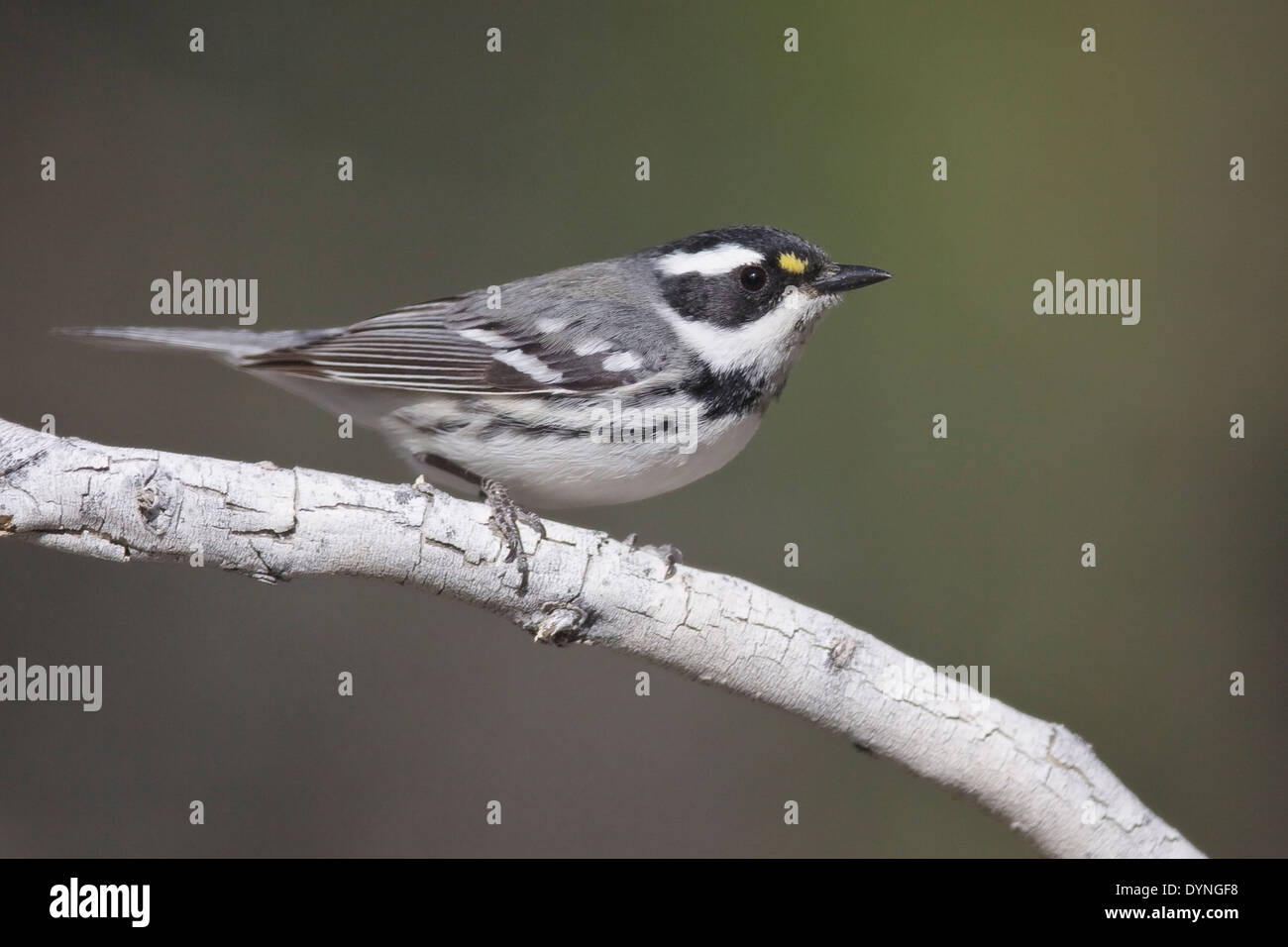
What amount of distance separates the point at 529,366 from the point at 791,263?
3.19 ft

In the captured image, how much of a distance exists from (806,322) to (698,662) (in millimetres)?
1402

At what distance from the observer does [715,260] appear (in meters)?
4.01

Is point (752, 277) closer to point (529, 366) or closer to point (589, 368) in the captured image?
point (589, 368)

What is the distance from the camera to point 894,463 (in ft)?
20.6

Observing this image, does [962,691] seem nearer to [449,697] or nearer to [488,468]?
[488,468]

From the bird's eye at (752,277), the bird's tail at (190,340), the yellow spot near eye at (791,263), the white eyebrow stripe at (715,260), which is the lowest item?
the bird's tail at (190,340)

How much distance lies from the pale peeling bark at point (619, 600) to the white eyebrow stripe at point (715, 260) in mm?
1282

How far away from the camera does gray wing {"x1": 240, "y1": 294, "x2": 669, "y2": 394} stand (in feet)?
12.5

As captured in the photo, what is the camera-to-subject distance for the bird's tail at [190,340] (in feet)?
12.9

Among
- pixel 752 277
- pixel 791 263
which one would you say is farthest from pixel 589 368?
pixel 791 263

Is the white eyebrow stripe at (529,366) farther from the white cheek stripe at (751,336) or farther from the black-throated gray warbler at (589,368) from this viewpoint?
the white cheek stripe at (751,336)

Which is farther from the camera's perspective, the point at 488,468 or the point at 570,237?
the point at 570,237

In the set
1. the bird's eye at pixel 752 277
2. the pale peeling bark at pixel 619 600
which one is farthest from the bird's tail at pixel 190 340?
the bird's eye at pixel 752 277

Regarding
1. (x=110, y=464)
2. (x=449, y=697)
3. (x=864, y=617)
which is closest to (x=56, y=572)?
(x=449, y=697)
